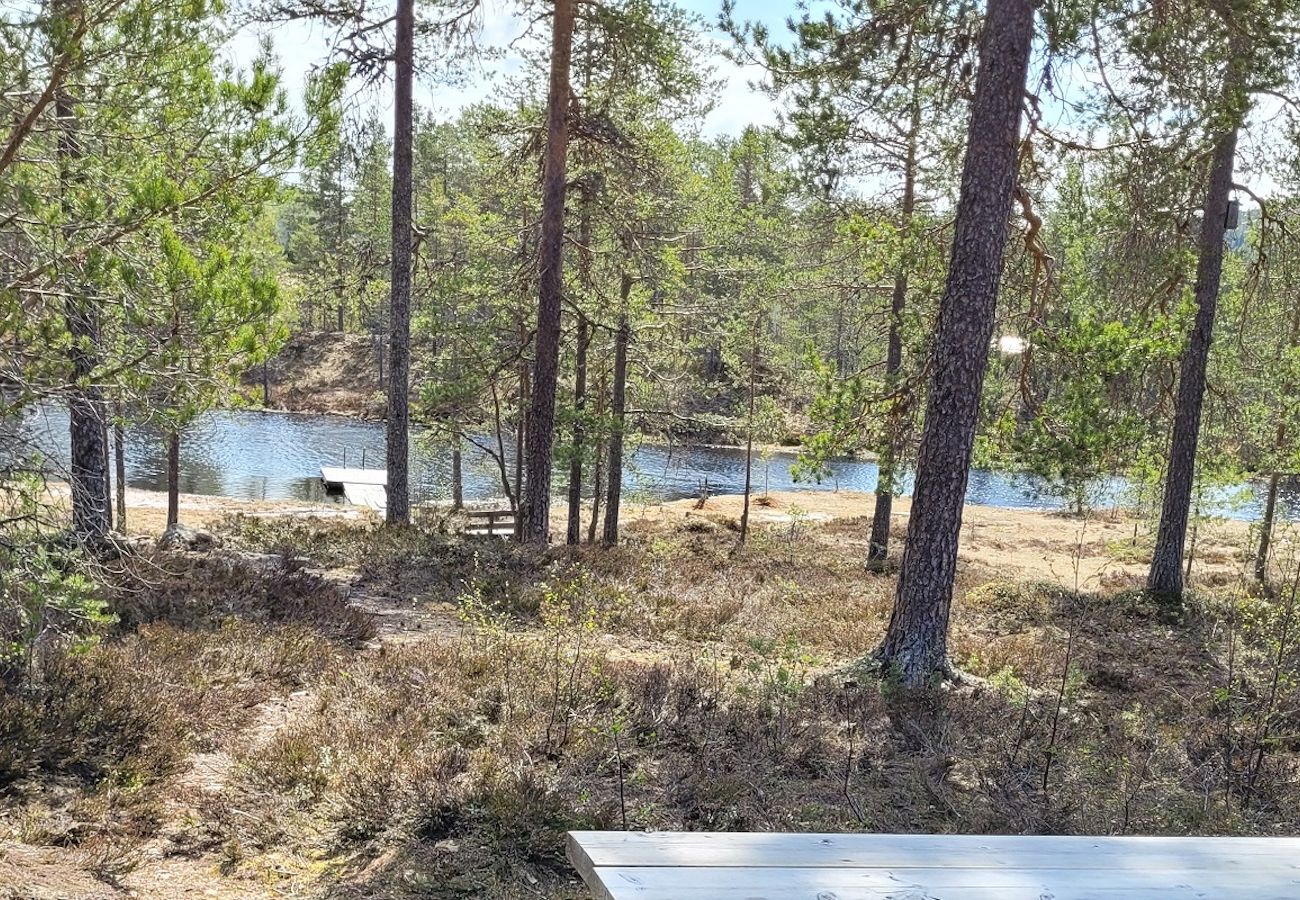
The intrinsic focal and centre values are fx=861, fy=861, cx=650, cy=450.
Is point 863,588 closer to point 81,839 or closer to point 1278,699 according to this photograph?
point 1278,699

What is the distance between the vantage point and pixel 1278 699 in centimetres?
649

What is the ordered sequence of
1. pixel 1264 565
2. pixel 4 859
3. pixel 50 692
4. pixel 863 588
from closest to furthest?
A: pixel 4 859
pixel 50 692
pixel 863 588
pixel 1264 565

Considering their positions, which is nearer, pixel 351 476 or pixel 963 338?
pixel 963 338

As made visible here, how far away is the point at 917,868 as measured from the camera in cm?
241

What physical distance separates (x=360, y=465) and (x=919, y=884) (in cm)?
3416

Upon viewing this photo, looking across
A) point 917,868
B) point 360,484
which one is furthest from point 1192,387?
point 360,484

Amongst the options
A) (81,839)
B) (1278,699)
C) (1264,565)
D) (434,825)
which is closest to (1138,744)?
(1278,699)

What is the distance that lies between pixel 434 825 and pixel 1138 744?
5373 millimetres

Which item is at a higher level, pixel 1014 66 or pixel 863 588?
pixel 1014 66

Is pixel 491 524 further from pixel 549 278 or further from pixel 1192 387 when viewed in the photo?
pixel 1192 387

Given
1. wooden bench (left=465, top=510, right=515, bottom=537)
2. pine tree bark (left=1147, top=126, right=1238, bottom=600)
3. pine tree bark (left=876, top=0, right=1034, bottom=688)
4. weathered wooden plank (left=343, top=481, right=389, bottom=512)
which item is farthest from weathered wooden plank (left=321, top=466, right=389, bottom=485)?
pine tree bark (left=876, top=0, right=1034, bottom=688)

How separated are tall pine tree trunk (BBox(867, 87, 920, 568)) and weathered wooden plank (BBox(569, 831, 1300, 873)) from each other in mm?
6555

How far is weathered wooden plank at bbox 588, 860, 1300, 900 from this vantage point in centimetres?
214

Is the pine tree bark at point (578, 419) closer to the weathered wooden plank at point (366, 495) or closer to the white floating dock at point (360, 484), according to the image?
the white floating dock at point (360, 484)
